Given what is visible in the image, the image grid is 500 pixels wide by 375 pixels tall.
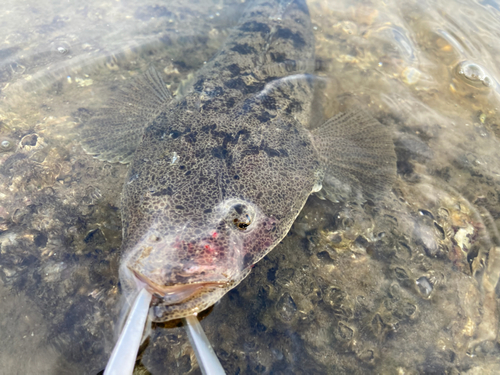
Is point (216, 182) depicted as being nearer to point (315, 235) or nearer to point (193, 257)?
point (193, 257)

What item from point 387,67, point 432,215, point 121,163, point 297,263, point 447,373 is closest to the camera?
point 447,373

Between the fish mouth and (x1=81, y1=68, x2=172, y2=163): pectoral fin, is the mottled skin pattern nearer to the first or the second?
the fish mouth

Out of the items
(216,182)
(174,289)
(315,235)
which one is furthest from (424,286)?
(174,289)

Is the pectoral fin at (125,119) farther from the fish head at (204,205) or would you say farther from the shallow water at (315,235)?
the fish head at (204,205)

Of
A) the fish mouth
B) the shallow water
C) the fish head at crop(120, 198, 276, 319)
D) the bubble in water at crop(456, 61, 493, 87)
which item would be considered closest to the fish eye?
the fish head at crop(120, 198, 276, 319)

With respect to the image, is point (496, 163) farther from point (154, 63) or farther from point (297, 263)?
point (154, 63)

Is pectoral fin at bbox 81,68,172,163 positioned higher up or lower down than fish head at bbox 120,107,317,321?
lower down

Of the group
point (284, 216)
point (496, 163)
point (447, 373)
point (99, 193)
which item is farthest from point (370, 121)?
point (99, 193)
